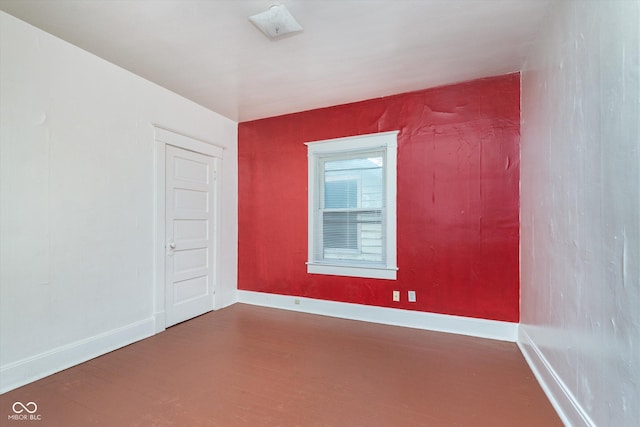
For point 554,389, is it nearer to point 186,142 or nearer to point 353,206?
point 353,206

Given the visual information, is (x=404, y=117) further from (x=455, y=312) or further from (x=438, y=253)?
(x=455, y=312)

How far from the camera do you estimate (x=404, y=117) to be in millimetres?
3572

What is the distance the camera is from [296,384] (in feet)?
7.50

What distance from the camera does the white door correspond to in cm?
353

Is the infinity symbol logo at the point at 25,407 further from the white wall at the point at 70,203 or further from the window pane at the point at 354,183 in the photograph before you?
the window pane at the point at 354,183

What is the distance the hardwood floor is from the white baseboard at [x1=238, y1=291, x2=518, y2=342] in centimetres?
15

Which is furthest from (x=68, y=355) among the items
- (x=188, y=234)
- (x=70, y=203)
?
(x=188, y=234)

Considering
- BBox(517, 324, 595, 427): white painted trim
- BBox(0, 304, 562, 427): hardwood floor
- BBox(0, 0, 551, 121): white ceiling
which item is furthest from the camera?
BBox(0, 0, 551, 121): white ceiling

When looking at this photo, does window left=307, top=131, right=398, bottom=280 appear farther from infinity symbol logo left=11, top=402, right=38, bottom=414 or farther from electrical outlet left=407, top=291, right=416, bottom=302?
infinity symbol logo left=11, top=402, right=38, bottom=414

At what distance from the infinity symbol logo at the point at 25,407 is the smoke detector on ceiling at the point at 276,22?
3.08m

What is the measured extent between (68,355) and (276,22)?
10.5 feet

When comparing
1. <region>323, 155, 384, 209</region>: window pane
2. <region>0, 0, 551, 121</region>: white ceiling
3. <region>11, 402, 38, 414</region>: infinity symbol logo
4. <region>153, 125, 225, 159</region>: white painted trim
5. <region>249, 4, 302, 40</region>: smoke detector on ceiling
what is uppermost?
<region>0, 0, 551, 121</region>: white ceiling

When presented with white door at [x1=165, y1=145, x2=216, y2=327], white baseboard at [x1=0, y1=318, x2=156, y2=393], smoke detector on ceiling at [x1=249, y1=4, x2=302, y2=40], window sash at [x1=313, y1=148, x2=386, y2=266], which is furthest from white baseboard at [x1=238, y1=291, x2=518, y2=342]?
smoke detector on ceiling at [x1=249, y1=4, x2=302, y2=40]

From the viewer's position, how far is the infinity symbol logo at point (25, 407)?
1.96m
